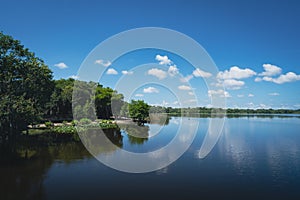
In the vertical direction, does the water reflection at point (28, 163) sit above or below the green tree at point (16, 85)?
below

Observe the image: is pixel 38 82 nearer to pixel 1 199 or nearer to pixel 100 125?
pixel 100 125

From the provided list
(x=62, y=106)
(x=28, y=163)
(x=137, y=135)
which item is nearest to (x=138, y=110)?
(x=62, y=106)

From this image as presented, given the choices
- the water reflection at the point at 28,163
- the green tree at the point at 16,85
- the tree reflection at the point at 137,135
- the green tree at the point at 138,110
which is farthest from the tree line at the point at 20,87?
the green tree at the point at 138,110

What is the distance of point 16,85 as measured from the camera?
23406mm

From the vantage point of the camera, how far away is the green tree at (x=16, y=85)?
21297 mm

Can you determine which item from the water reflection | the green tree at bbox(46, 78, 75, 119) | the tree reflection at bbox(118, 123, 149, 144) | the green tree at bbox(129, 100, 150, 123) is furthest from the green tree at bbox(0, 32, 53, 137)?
the green tree at bbox(129, 100, 150, 123)

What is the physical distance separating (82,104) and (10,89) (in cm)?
2336

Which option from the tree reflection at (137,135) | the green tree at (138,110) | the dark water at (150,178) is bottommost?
the dark water at (150,178)

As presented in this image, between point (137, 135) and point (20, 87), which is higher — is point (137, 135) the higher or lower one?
the lower one

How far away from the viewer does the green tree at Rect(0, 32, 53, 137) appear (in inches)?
838

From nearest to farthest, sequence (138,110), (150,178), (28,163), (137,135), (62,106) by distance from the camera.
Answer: (150,178)
(28,163)
(137,135)
(62,106)
(138,110)

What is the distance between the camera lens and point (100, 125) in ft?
133

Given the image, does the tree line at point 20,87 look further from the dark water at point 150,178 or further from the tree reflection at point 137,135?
the tree reflection at point 137,135

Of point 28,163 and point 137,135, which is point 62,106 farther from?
point 28,163
